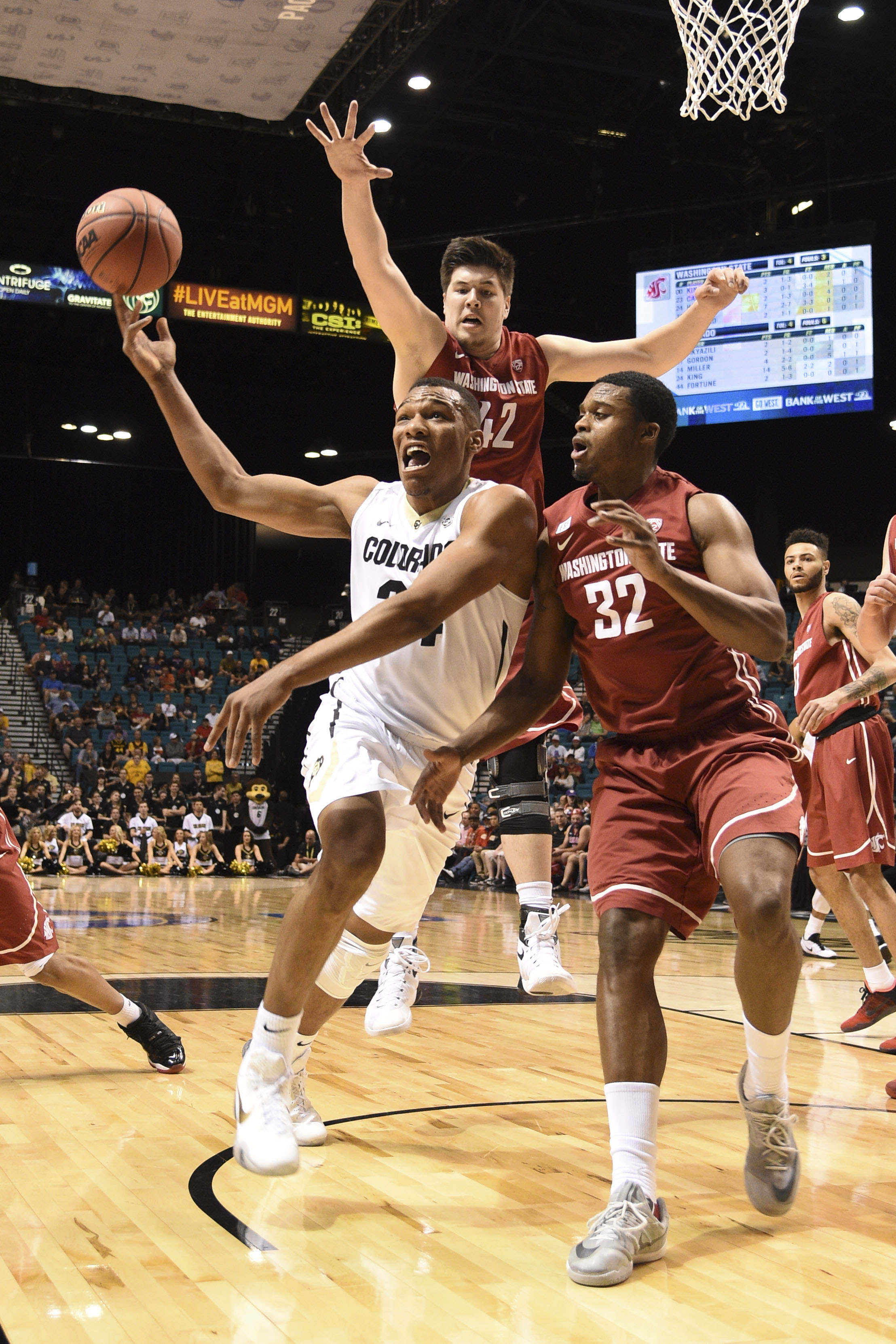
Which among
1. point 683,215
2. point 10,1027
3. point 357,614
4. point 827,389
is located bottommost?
point 10,1027

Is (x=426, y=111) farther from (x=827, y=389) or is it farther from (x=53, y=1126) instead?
(x=53, y=1126)

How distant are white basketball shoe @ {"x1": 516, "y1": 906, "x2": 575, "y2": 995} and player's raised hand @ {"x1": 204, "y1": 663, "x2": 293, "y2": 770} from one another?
6.08 feet

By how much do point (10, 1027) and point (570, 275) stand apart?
66.1 feet

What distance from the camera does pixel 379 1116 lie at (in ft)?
13.7

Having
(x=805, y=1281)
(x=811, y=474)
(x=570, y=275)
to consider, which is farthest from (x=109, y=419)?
(x=805, y=1281)

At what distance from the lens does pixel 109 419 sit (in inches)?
1016

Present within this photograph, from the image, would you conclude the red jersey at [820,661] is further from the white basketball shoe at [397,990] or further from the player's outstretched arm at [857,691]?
the white basketball shoe at [397,990]

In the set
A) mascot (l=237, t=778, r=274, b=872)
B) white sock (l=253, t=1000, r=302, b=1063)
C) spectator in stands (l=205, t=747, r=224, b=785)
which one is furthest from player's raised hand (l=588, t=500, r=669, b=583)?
spectator in stands (l=205, t=747, r=224, b=785)

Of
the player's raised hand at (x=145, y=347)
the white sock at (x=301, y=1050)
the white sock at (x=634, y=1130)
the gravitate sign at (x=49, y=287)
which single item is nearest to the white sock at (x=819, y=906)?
the white sock at (x=301, y=1050)

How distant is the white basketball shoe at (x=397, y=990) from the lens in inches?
165

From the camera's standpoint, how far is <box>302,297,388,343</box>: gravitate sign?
22188mm

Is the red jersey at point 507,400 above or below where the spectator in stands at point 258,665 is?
above

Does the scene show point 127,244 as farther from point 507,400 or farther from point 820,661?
point 820,661

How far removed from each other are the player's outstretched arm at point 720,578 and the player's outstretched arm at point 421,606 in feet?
0.83
